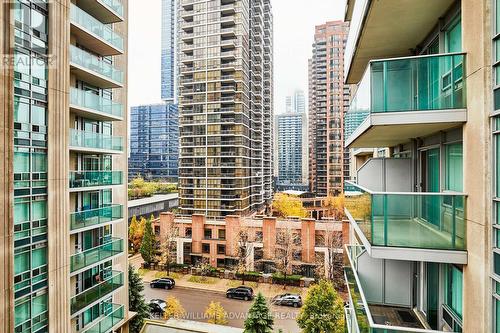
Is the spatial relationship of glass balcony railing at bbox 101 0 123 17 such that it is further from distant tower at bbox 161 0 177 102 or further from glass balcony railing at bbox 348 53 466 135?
distant tower at bbox 161 0 177 102

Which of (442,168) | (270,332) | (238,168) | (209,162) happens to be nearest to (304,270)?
(270,332)

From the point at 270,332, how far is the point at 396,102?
12.0 m

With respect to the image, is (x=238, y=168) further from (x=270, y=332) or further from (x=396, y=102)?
(x=396, y=102)

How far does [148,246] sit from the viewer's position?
76.2 ft

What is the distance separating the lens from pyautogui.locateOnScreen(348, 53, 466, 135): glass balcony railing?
3.12 meters

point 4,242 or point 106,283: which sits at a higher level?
point 4,242

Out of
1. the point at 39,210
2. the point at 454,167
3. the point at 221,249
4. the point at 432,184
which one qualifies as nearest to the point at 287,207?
the point at 221,249

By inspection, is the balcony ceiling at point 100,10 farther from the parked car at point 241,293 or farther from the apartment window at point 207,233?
the apartment window at point 207,233

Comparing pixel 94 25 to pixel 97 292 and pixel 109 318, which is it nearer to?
pixel 97 292

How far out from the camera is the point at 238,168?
89.8 ft

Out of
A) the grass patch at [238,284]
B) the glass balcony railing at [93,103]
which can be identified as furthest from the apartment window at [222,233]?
the glass balcony railing at [93,103]

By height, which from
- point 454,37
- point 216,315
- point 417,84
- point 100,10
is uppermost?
point 100,10

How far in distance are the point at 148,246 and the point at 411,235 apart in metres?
22.9

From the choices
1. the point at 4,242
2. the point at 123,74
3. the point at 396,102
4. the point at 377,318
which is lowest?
the point at 377,318
